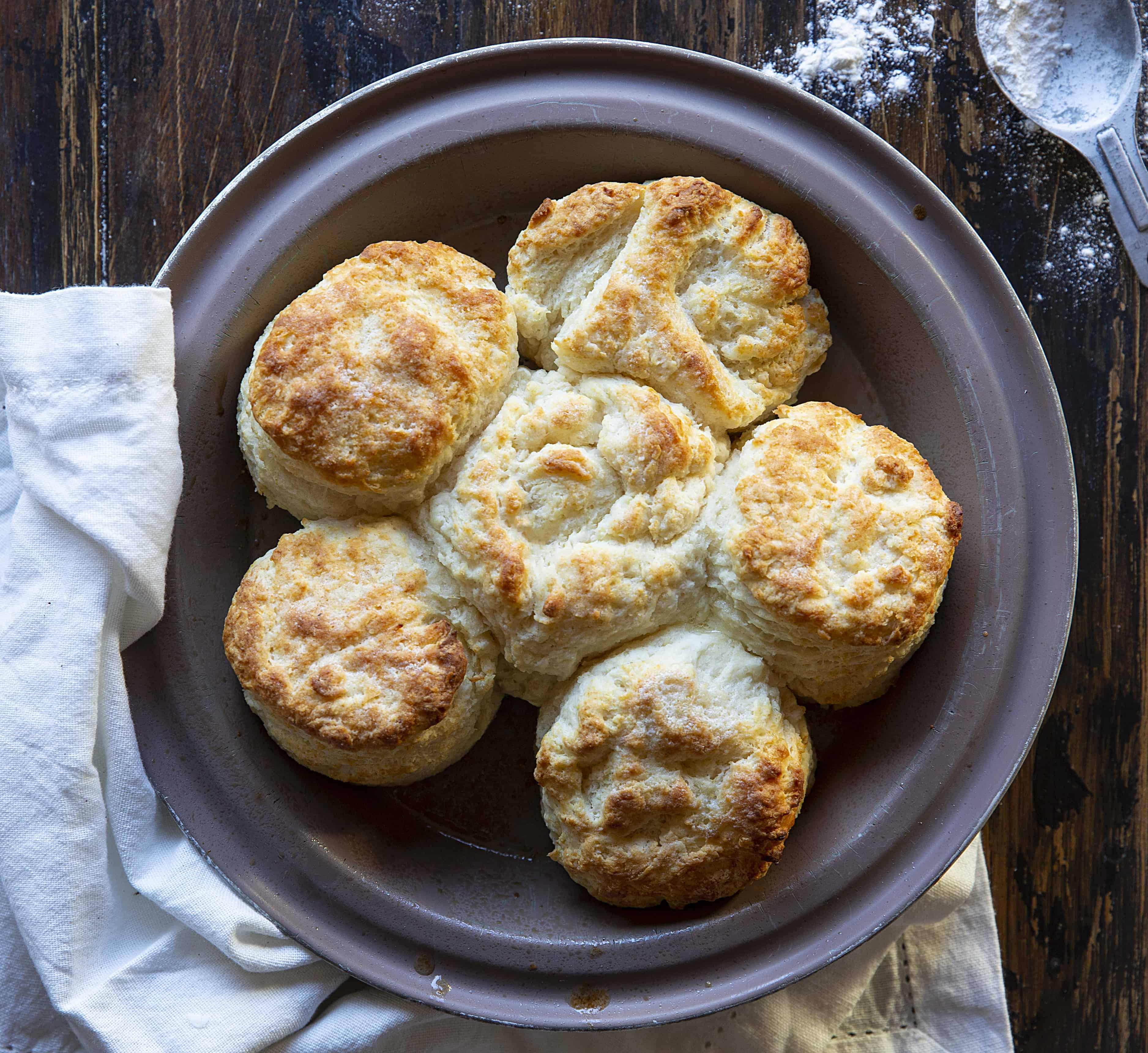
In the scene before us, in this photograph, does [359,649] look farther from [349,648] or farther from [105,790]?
[105,790]

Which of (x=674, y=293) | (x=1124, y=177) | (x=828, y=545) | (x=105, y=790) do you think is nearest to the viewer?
(x=828, y=545)

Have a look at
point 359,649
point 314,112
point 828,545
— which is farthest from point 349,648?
point 314,112

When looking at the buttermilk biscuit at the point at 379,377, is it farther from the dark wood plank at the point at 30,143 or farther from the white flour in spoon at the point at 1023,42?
the white flour in spoon at the point at 1023,42

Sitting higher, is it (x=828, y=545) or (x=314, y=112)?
(x=314, y=112)

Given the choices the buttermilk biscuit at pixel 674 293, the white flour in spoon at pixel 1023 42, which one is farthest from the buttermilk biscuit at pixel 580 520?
the white flour in spoon at pixel 1023 42

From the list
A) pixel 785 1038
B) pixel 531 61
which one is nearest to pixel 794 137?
pixel 531 61

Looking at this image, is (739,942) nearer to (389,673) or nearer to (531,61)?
(389,673)

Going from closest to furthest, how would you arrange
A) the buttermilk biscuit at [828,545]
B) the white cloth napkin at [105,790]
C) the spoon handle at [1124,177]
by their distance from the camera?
the buttermilk biscuit at [828,545] → the white cloth napkin at [105,790] → the spoon handle at [1124,177]
